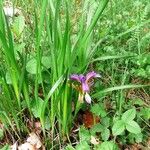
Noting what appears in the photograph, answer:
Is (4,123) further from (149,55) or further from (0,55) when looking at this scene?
(149,55)

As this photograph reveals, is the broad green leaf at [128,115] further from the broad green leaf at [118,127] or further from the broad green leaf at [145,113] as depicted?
the broad green leaf at [145,113]

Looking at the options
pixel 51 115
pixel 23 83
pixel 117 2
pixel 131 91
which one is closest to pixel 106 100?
pixel 131 91

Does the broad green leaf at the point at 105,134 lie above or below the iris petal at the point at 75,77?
below

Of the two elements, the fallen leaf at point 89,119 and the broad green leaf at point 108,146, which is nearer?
the broad green leaf at point 108,146

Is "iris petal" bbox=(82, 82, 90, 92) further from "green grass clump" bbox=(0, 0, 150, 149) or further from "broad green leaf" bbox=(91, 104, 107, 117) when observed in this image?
"broad green leaf" bbox=(91, 104, 107, 117)

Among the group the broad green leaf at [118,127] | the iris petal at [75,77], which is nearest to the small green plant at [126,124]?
the broad green leaf at [118,127]

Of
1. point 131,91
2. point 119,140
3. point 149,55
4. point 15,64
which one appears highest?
point 15,64

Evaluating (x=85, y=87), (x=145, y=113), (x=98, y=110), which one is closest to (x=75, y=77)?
(x=85, y=87)

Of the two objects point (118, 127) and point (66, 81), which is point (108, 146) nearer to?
point (118, 127)
